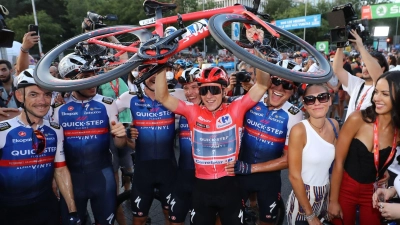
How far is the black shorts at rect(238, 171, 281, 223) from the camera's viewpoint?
314 cm

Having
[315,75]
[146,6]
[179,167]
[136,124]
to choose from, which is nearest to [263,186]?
[179,167]

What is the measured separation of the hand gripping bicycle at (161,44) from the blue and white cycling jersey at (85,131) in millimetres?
621

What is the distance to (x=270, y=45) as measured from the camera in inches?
116

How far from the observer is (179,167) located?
3.54 m

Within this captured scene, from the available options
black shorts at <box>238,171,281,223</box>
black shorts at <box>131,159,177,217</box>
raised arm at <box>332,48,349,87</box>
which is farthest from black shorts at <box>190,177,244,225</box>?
raised arm at <box>332,48,349,87</box>

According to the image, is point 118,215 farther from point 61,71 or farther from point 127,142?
point 61,71

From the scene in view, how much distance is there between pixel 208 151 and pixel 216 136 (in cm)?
17

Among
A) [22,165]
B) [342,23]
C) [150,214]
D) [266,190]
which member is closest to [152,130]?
[22,165]

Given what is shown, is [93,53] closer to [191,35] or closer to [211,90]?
[191,35]

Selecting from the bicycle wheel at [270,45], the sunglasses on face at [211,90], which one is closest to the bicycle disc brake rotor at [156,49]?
the bicycle wheel at [270,45]

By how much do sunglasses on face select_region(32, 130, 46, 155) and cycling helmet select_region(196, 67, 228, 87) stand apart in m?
1.56

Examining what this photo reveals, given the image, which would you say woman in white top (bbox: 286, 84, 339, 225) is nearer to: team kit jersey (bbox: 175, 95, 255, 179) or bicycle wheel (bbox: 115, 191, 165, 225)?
team kit jersey (bbox: 175, 95, 255, 179)

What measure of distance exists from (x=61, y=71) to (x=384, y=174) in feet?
10.5

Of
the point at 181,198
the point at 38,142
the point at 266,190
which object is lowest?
the point at 181,198
